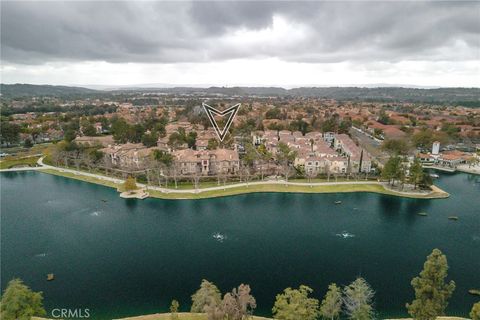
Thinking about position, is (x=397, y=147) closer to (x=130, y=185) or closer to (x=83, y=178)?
(x=130, y=185)

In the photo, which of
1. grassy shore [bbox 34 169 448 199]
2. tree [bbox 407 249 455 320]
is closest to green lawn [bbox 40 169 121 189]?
grassy shore [bbox 34 169 448 199]

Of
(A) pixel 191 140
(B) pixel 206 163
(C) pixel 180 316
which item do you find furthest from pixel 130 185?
(C) pixel 180 316

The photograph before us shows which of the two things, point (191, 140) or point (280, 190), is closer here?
point (280, 190)

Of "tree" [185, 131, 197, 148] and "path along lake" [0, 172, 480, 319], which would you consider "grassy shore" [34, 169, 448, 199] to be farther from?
"tree" [185, 131, 197, 148]

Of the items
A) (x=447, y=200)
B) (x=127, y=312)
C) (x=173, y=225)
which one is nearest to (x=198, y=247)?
(x=173, y=225)

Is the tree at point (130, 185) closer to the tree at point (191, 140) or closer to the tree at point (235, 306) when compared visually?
the tree at point (191, 140)

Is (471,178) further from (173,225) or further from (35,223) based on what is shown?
(35,223)
